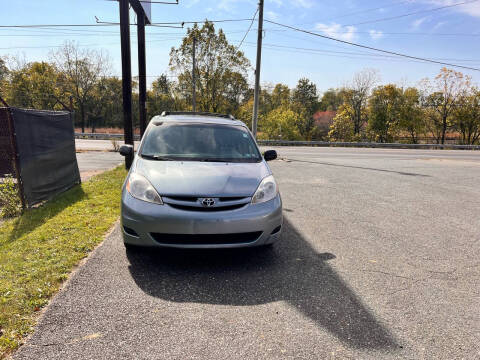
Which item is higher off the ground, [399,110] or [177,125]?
[399,110]

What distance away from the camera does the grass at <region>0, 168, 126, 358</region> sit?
8.23 ft

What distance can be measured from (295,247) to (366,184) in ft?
19.7

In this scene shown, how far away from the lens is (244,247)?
10.9ft

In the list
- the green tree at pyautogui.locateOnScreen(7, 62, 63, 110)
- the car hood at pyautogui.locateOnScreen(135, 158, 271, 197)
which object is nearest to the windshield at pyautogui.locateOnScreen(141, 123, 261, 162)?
the car hood at pyautogui.locateOnScreen(135, 158, 271, 197)

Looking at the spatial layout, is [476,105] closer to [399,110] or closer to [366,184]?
[399,110]

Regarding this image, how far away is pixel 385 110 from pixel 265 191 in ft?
156

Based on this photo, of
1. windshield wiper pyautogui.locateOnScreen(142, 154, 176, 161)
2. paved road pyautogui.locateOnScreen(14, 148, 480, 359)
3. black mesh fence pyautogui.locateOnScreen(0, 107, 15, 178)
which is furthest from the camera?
black mesh fence pyautogui.locateOnScreen(0, 107, 15, 178)

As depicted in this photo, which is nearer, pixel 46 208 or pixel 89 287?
pixel 89 287

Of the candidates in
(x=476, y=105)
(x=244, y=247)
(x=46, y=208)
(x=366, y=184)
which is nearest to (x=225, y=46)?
(x=366, y=184)

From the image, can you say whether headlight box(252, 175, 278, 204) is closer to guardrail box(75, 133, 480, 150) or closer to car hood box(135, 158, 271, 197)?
car hood box(135, 158, 271, 197)

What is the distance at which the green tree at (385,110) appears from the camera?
44.4m

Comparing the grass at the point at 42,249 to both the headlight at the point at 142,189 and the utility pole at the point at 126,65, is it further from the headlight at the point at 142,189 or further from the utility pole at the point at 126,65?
the utility pole at the point at 126,65

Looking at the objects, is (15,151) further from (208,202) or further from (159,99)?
(159,99)

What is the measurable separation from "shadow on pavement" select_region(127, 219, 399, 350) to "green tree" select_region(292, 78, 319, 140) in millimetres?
54585
